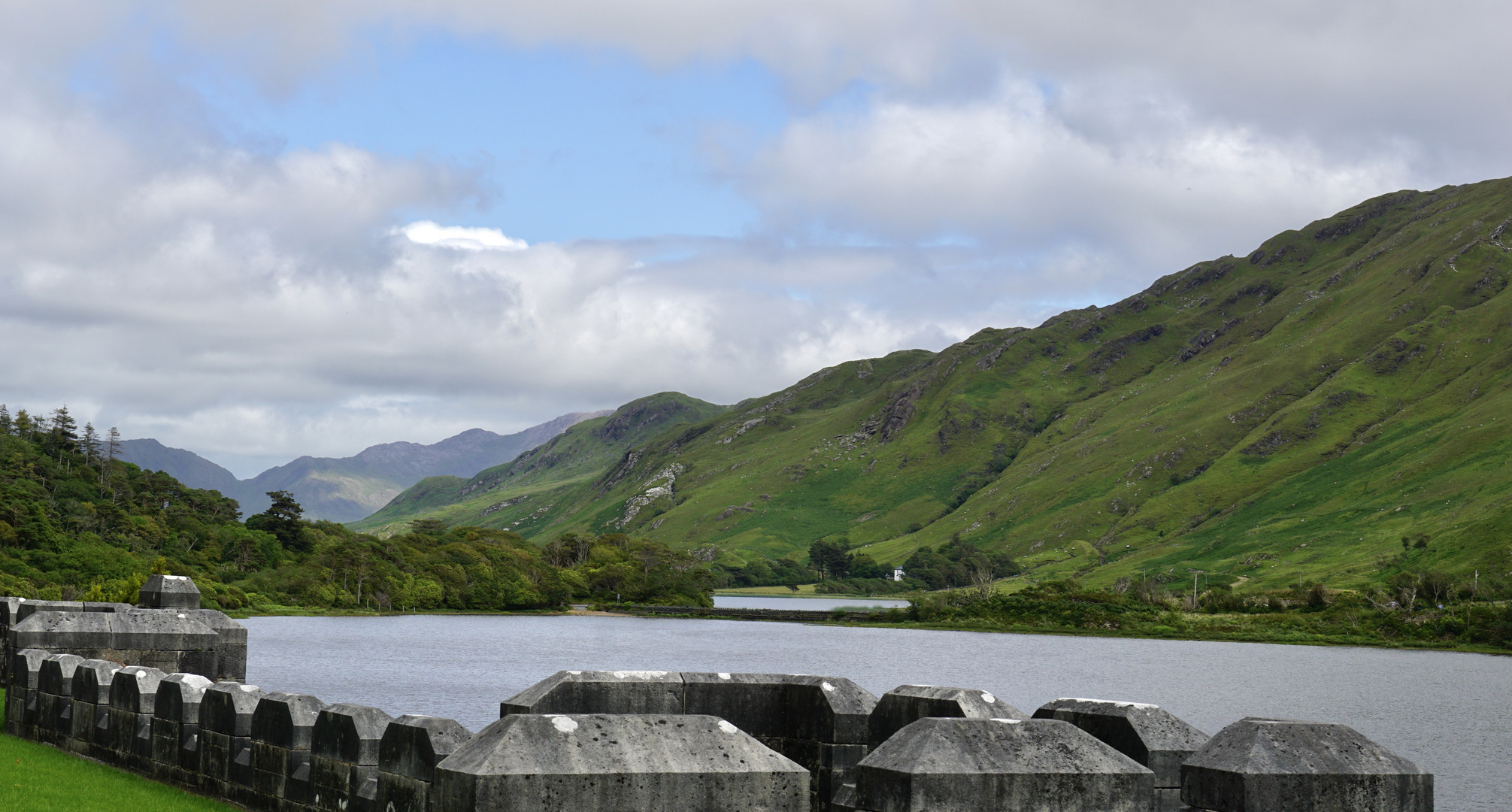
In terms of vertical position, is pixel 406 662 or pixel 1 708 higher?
pixel 1 708

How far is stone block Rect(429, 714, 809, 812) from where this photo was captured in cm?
736

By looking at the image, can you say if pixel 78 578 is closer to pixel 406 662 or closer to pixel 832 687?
pixel 406 662

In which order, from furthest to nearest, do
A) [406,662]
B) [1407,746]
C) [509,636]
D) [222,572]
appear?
[222,572]
[509,636]
[406,662]
[1407,746]

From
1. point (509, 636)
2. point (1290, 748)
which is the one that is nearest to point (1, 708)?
point (1290, 748)

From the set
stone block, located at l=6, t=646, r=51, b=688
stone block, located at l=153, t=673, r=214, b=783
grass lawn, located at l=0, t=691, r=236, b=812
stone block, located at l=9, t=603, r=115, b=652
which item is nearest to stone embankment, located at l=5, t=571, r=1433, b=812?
grass lawn, located at l=0, t=691, r=236, b=812

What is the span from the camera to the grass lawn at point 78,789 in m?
15.2

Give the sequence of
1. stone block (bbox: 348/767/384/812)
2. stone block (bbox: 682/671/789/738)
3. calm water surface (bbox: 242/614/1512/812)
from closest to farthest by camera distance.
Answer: stone block (bbox: 348/767/384/812) → stone block (bbox: 682/671/789/738) → calm water surface (bbox: 242/614/1512/812)

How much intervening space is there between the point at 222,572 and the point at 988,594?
103m

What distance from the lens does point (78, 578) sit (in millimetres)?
107750

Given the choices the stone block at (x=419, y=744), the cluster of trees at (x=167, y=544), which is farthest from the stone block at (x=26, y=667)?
the cluster of trees at (x=167, y=544)

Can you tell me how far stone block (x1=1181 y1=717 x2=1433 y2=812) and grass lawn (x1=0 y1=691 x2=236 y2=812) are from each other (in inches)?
493

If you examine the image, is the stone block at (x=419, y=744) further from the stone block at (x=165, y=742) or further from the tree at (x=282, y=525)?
the tree at (x=282, y=525)

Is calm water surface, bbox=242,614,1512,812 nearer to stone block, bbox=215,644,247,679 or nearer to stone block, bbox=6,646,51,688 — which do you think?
stone block, bbox=215,644,247,679

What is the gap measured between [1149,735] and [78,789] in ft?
46.1
